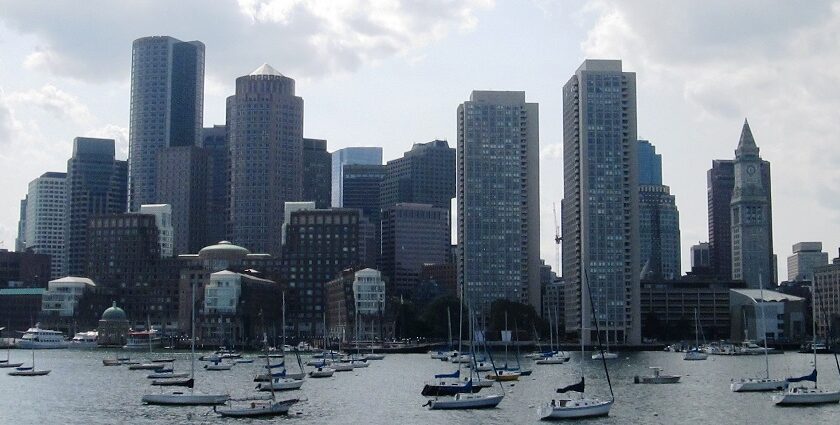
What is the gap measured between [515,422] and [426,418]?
9599mm

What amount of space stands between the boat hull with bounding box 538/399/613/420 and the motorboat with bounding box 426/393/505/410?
11319 millimetres

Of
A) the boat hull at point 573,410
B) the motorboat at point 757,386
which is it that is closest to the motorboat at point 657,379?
the motorboat at point 757,386

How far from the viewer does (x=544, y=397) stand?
142750mm

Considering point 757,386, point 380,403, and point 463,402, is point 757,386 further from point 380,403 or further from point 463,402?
point 380,403

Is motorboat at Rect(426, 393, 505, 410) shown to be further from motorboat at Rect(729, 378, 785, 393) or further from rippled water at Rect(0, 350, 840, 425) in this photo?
motorboat at Rect(729, 378, 785, 393)

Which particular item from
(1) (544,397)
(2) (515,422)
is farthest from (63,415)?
(1) (544,397)

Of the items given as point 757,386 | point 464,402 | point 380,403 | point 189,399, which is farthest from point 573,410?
point 757,386

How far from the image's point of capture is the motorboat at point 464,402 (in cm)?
12400

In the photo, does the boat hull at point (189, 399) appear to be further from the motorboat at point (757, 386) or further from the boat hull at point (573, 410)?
the motorboat at point (757, 386)

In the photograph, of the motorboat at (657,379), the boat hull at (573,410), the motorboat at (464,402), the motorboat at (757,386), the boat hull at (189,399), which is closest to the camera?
the boat hull at (573,410)

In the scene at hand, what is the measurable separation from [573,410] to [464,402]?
1416 centimetres

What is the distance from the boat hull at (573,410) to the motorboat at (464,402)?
1132 cm

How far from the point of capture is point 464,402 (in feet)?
407

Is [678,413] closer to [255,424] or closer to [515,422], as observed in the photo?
[515,422]
